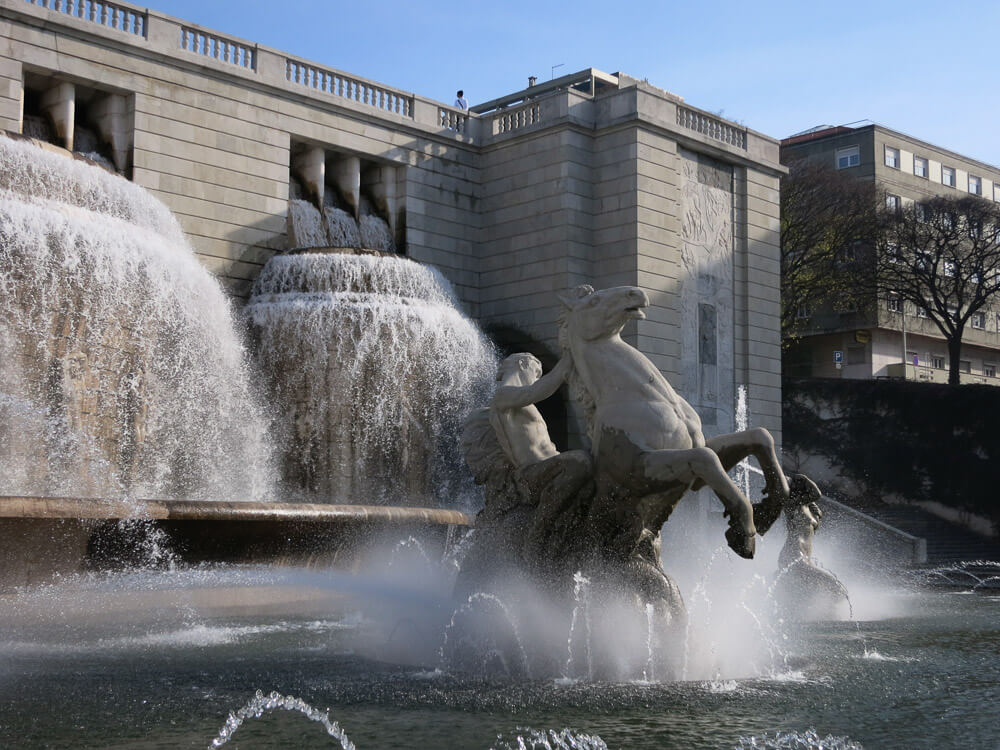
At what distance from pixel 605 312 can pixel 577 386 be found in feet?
1.75

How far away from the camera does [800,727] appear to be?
5965 mm

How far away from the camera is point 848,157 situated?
173 ft

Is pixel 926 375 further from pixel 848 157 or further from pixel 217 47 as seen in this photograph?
pixel 217 47

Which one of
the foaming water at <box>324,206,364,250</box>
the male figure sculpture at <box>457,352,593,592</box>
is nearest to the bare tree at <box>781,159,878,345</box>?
the foaming water at <box>324,206,364,250</box>

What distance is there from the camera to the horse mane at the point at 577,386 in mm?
8047

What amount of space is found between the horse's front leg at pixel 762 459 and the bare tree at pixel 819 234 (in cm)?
3219

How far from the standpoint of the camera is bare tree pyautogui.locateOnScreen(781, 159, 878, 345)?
1574 inches

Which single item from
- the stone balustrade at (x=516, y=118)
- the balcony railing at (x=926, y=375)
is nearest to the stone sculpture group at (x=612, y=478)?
the stone balustrade at (x=516, y=118)

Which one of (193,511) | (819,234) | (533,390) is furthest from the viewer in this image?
(819,234)

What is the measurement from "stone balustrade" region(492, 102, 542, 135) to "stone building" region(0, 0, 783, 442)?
5 cm

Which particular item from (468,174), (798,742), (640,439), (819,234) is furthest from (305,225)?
(819,234)

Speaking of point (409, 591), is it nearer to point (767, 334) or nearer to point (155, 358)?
point (155, 358)

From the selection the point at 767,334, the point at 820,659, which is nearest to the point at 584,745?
the point at 820,659

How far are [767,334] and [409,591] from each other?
18948 mm
